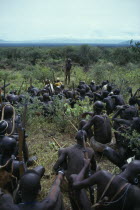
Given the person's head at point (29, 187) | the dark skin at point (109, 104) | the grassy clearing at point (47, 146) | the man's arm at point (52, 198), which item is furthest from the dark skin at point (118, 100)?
the person's head at point (29, 187)

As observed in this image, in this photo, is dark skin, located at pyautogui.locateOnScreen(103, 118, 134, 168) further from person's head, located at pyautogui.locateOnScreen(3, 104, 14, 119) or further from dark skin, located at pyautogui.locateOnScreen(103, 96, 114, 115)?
dark skin, located at pyautogui.locateOnScreen(103, 96, 114, 115)

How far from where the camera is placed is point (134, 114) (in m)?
5.35

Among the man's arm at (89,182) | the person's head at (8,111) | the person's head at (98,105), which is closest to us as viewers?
the man's arm at (89,182)

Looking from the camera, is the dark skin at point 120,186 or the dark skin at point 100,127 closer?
the dark skin at point 120,186

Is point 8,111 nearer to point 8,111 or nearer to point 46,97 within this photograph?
point 8,111

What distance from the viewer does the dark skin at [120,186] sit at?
2.36 meters

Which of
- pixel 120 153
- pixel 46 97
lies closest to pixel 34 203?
pixel 120 153

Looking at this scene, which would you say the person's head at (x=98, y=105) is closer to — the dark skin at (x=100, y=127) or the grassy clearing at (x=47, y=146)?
the dark skin at (x=100, y=127)

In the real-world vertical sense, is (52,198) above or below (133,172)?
below

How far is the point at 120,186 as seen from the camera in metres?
2.40

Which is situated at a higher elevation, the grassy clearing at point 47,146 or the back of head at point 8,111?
the back of head at point 8,111

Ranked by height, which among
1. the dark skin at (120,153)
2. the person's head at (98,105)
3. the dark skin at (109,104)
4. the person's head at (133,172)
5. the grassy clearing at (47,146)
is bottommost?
the grassy clearing at (47,146)

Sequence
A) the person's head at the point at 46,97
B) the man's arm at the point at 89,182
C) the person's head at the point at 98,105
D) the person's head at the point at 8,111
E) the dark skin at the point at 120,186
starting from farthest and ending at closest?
the person's head at the point at 46,97 → the person's head at the point at 98,105 → the person's head at the point at 8,111 → the man's arm at the point at 89,182 → the dark skin at the point at 120,186

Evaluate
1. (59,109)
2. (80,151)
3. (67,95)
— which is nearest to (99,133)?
(80,151)
